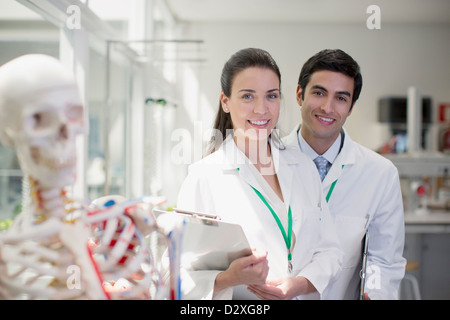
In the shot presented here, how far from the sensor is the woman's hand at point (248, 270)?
2.49 feet

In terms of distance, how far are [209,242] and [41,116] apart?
0.38 m

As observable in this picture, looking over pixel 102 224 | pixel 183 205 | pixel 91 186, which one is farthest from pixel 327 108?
pixel 91 186

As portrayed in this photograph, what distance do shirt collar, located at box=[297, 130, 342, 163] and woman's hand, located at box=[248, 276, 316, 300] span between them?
1.20ft

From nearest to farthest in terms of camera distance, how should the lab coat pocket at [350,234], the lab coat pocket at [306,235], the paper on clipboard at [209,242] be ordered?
the paper on clipboard at [209,242] < the lab coat pocket at [306,235] < the lab coat pocket at [350,234]

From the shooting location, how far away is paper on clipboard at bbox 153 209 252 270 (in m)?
0.70

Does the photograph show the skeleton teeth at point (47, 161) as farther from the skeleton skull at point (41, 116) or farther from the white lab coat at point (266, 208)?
the white lab coat at point (266, 208)

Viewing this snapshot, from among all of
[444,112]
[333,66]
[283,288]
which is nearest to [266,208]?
[283,288]

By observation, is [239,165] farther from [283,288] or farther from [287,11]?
[287,11]

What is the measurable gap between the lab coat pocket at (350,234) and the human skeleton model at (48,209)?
28.0 inches

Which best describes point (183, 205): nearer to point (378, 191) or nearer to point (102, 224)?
point (102, 224)

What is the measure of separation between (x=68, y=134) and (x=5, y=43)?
80 centimetres

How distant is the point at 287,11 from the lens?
2242 millimetres

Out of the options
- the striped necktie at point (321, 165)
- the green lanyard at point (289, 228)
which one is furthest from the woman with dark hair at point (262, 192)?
the striped necktie at point (321, 165)

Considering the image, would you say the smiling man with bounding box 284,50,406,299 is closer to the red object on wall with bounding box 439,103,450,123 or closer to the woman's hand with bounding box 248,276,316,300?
the woman's hand with bounding box 248,276,316,300
